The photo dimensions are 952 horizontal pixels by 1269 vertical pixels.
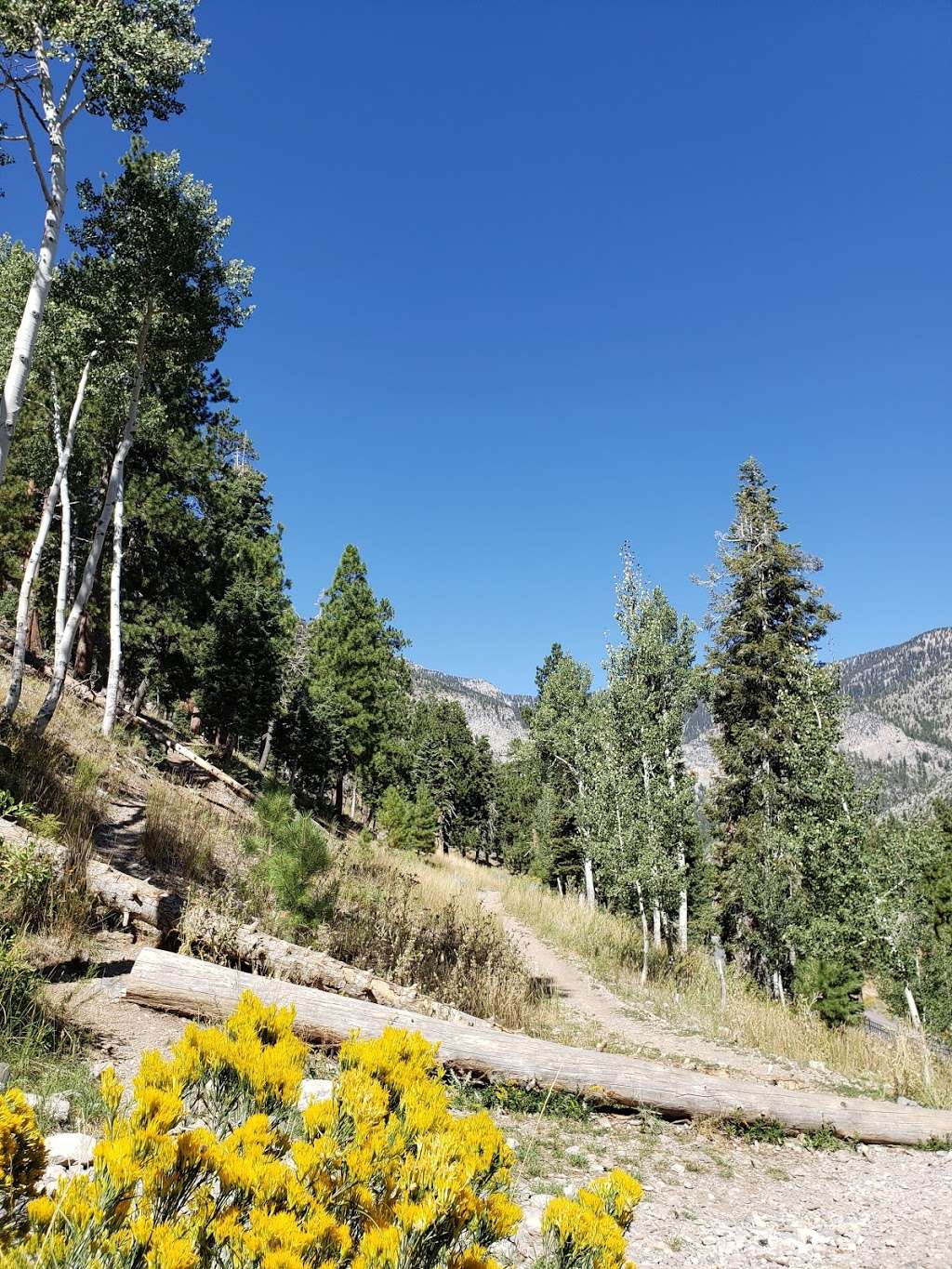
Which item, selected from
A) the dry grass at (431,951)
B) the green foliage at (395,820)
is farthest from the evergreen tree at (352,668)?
the dry grass at (431,951)

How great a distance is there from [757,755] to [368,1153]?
19.4 meters

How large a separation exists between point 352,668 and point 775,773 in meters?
17.4

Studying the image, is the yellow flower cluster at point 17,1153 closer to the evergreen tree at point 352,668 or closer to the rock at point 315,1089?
the rock at point 315,1089

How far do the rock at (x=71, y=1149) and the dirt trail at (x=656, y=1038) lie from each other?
21.9 feet

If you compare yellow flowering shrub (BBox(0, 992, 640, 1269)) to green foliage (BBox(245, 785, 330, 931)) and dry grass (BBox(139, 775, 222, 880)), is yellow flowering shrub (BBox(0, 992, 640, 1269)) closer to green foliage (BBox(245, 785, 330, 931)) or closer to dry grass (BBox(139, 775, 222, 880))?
green foliage (BBox(245, 785, 330, 931))

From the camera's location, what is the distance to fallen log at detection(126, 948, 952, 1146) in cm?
504

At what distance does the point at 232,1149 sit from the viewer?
5.46ft

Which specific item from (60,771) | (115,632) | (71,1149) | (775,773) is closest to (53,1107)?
(71,1149)

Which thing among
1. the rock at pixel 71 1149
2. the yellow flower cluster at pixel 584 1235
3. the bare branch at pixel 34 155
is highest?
the bare branch at pixel 34 155

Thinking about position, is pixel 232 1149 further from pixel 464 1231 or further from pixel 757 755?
pixel 757 755

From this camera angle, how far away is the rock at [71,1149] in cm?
275

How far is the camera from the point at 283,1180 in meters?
1.54

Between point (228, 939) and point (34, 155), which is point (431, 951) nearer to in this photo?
point (228, 939)

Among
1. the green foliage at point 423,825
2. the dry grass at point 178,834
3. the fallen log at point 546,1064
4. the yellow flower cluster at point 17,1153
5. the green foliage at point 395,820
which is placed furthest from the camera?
the green foliage at point 423,825
